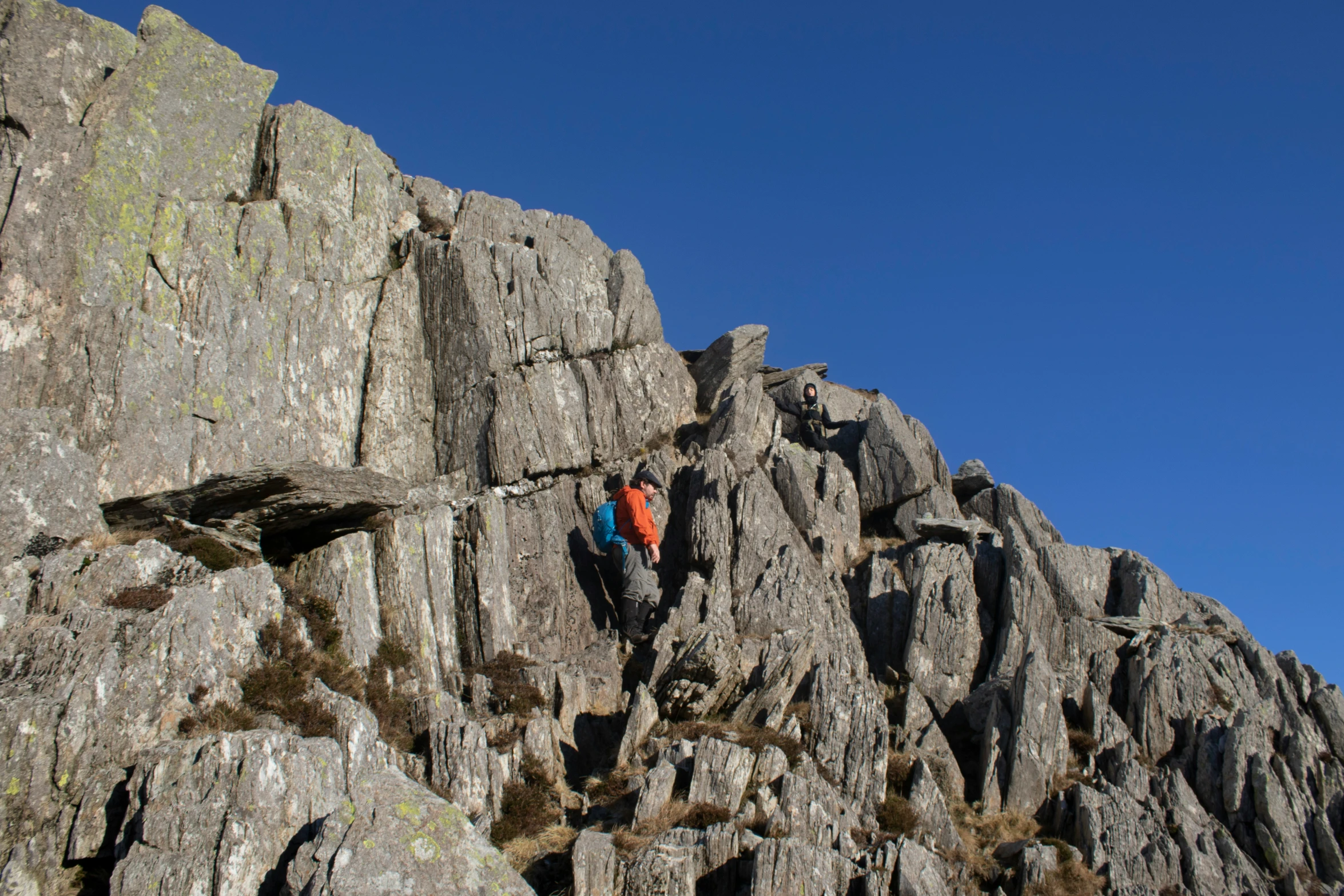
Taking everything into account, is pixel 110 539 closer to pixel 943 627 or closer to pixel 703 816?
pixel 703 816

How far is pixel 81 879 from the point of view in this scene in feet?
49.2

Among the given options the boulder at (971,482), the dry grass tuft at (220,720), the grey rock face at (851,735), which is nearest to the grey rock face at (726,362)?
the boulder at (971,482)

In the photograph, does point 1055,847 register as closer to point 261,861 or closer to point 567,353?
point 261,861

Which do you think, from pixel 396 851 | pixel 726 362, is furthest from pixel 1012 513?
pixel 396 851

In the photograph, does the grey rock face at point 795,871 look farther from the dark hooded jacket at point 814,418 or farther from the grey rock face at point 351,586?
the dark hooded jacket at point 814,418

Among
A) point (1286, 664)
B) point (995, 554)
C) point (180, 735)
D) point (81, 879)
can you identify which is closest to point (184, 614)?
point (180, 735)

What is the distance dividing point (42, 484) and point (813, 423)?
102ft

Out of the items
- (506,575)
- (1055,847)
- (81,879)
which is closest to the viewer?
(81,879)

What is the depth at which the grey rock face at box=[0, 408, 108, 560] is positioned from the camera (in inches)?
795

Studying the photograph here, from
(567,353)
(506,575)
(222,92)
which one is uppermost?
(222,92)

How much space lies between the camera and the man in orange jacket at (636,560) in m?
29.2

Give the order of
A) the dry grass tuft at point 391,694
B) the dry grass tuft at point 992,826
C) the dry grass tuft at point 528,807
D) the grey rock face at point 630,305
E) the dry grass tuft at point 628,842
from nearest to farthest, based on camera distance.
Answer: the dry grass tuft at point 628,842, the dry grass tuft at point 528,807, the dry grass tuft at point 391,694, the dry grass tuft at point 992,826, the grey rock face at point 630,305

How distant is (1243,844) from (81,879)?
94.7 ft

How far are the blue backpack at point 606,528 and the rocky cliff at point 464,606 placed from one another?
4.92ft
